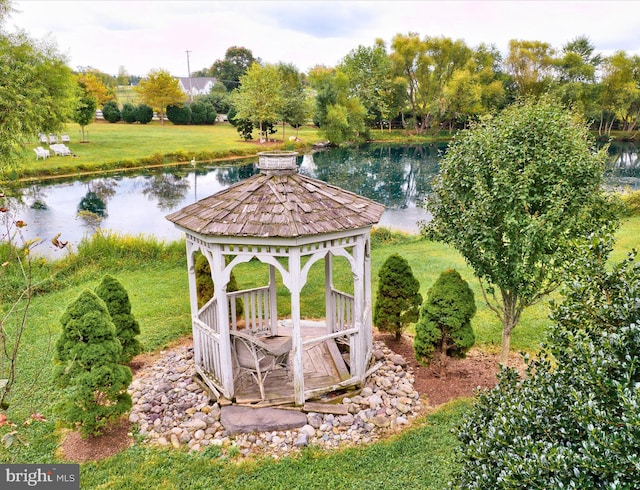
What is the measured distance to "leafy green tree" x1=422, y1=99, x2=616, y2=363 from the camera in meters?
5.62

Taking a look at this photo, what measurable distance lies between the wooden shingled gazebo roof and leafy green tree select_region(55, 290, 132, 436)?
63.4 inches

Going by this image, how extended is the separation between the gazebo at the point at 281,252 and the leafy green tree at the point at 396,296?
2.44 feet

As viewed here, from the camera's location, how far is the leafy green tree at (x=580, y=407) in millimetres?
2102

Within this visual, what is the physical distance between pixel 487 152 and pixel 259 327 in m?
4.82

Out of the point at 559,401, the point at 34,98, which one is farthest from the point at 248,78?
the point at 559,401

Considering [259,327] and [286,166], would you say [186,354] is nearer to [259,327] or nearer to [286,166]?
[259,327]

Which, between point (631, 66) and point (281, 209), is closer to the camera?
point (281, 209)

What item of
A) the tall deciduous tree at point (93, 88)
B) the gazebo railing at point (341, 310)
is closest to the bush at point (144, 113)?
the tall deciduous tree at point (93, 88)

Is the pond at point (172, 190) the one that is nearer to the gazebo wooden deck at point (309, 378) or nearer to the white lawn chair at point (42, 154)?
the white lawn chair at point (42, 154)

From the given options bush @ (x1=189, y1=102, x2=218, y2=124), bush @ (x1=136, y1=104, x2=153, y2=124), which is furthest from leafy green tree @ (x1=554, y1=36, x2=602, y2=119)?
bush @ (x1=136, y1=104, x2=153, y2=124)

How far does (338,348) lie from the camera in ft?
25.5

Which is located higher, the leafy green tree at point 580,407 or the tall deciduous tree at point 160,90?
the tall deciduous tree at point 160,90

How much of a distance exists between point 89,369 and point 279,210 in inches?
115

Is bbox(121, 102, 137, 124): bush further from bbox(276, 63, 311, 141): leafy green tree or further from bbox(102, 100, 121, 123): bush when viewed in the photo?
bbox(276, 63, 311, 141): leafy green tree
